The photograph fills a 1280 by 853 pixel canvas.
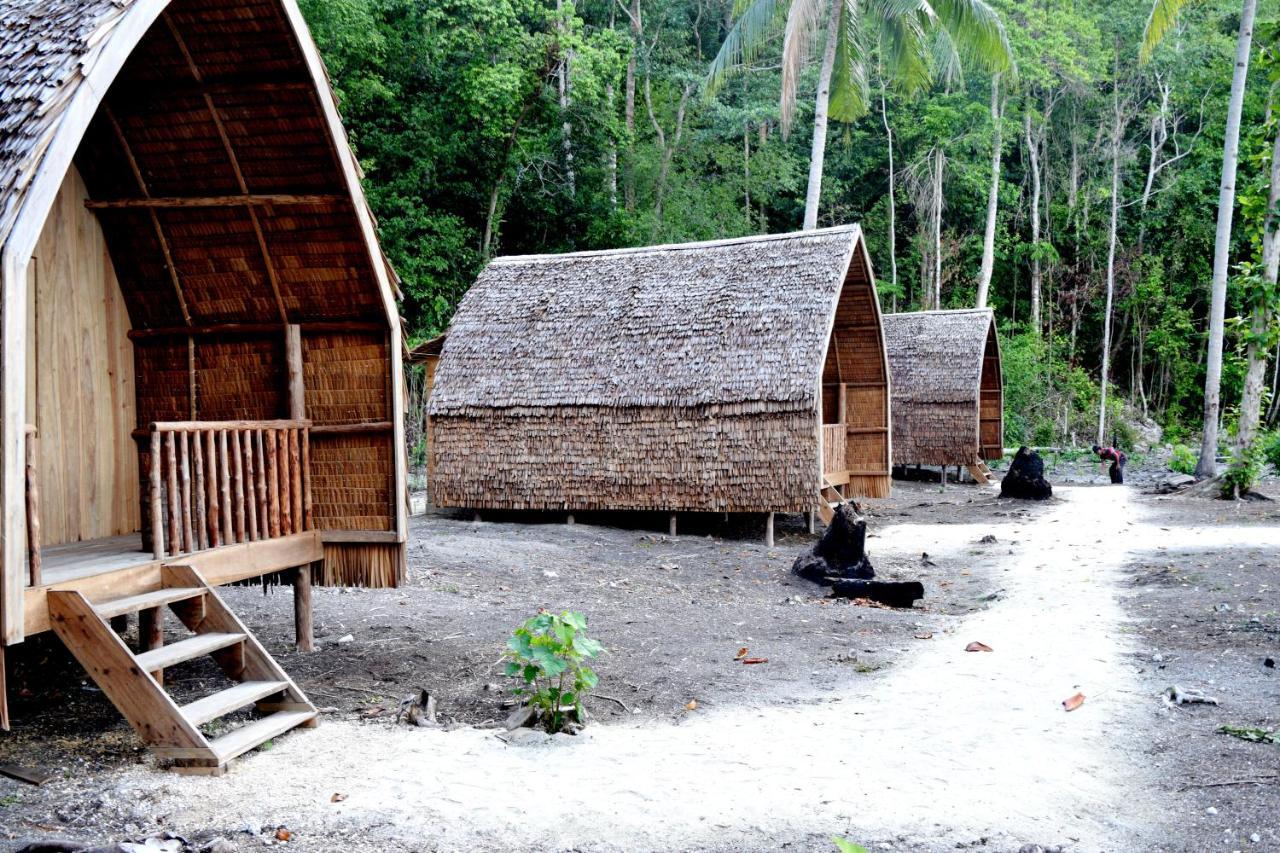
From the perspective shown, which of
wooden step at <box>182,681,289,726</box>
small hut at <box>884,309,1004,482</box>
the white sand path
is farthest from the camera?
small hut at <box>884,309,1004,482</box>

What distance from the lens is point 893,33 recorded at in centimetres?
2011

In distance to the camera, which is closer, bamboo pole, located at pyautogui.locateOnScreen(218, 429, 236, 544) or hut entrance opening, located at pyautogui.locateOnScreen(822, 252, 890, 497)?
bamboo pole, located at pyautogui.locateOnScreen(218, 429, 236, 544)

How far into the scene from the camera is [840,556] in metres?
10.6

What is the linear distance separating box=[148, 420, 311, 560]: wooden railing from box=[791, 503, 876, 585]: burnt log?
535 centimetres

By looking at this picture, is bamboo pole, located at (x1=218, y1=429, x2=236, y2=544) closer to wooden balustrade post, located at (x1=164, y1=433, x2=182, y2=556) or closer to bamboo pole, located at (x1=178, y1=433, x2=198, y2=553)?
bamboo pole, located at (x1=178, y1=433, x2=198, y2=553)

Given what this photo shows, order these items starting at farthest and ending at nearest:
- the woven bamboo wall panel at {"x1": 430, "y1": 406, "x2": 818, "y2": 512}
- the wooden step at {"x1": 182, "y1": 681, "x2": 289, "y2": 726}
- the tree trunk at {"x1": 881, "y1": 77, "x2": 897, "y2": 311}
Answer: the tree trunk at {"x1": 881, "y1": 77, "x2": 897, "y2": 311} → the woven bamboo wall panel at {"x1": 430, "y1": 406, "x2": 818, "y2": 512} → the wooden step at {"x1": 182, "y1": 681, "x2": 289, "y2": 726}

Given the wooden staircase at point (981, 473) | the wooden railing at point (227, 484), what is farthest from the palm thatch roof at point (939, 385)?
the wooden railing at point (227, 484)

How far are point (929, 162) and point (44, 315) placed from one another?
30681 mm

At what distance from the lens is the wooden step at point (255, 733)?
469 cm

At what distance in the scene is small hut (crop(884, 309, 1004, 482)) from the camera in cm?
2169

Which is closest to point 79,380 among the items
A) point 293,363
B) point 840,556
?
point 293,363

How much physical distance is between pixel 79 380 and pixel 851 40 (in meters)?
16.7

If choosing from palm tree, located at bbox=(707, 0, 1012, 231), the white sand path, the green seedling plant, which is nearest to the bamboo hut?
the white sand path

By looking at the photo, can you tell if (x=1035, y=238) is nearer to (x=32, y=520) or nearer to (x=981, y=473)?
(x=981, y=473)
